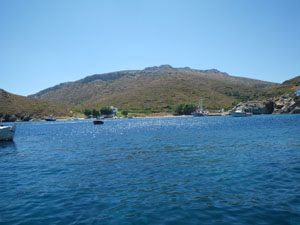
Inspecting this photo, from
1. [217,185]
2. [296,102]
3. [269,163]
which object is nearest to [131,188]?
[217,185]

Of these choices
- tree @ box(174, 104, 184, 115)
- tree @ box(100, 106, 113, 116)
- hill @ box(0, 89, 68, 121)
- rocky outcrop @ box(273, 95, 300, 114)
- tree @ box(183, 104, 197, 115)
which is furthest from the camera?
tree @ box(100, 106, 113, 116)

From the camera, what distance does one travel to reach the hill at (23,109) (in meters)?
159

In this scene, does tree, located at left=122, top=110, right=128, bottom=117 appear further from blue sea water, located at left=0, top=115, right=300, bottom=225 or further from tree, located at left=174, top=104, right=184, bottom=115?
blue sea water, located at left=0, top=115, right=300, bottom=225

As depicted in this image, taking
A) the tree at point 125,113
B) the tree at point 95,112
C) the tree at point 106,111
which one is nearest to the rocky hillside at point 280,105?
the tree at point 125,113

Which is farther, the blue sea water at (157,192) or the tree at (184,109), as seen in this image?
the tree at (184,109)

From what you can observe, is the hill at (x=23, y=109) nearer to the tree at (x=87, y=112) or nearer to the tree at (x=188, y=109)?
the tree at (x=87, y=112)

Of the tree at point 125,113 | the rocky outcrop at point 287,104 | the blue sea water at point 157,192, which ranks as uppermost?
the rocky outcrop at point 287,104

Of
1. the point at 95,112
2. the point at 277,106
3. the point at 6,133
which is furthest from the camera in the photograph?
the point at 95,112

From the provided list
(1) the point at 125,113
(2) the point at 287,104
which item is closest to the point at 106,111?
(1) the point at 125,113

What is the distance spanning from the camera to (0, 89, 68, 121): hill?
522 ft

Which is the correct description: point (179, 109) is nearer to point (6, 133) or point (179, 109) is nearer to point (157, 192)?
point (6, 133)

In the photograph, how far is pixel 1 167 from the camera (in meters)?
21.9

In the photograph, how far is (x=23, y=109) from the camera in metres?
171

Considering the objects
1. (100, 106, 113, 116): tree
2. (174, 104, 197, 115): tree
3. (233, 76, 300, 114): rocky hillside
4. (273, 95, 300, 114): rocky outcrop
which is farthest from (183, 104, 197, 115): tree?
(100, 106, 113, 116): tree
